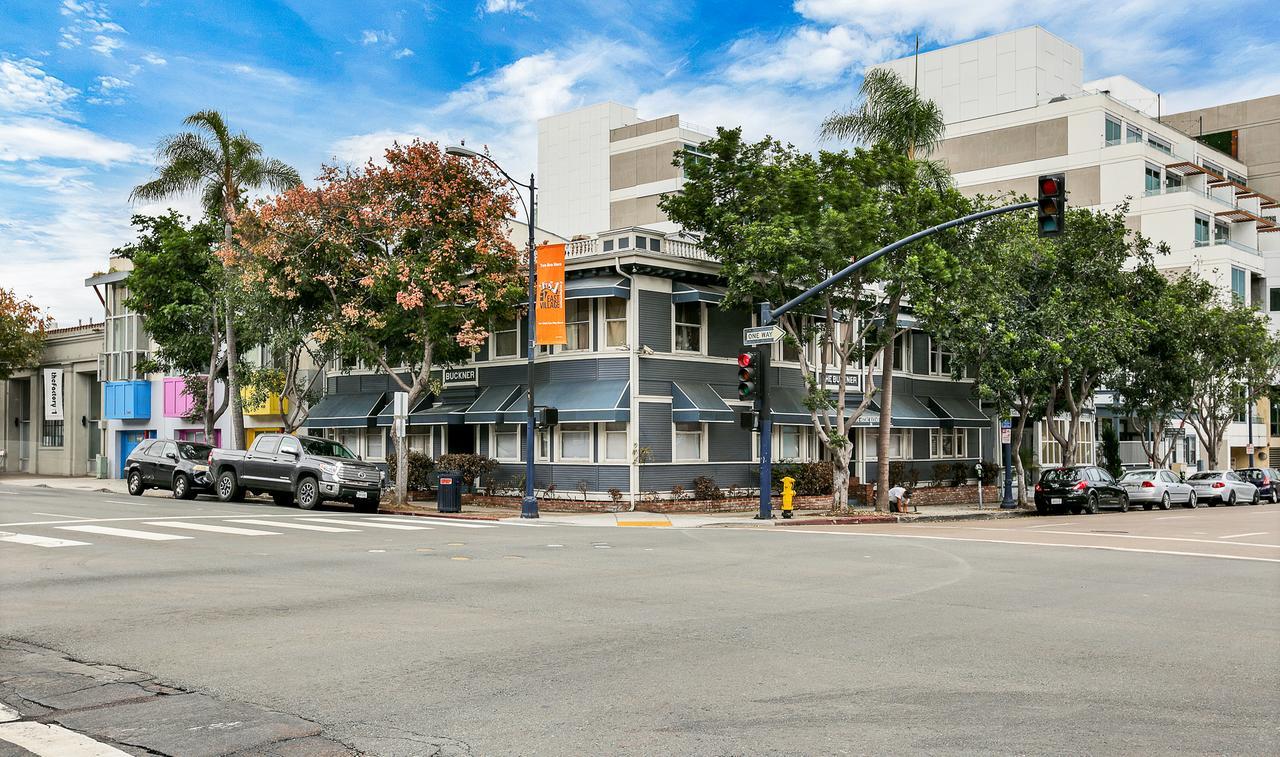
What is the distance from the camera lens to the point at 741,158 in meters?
32.1

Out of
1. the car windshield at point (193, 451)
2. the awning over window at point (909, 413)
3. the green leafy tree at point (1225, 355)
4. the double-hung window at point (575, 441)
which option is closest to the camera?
the double-hung window at point (575, 441)

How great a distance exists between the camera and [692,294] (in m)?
32.8

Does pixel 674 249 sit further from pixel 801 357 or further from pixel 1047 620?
pixel 1047 620

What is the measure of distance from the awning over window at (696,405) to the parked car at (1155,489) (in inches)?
665

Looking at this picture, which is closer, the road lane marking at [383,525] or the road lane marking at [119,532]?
the road lane marking at [119,532]

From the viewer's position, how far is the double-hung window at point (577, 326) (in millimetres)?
33219

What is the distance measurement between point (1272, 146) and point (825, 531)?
66.1 metres

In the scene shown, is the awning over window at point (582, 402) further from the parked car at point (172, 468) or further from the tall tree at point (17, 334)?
the tall tree at point (17, 334)

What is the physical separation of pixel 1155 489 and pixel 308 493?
30.2m

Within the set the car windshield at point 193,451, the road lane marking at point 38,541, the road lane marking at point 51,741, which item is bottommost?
the road lane marking at point 51,741

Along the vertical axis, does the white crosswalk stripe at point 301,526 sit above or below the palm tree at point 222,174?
below

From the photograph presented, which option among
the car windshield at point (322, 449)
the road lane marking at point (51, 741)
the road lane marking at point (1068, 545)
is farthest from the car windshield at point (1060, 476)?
the road lane marking at point (51, 741)

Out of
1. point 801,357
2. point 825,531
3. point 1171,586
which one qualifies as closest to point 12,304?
point 801,357

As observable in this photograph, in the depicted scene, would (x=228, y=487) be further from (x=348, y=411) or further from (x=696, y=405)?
(x=696, y=405)
